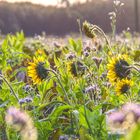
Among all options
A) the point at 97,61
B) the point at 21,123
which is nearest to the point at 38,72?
the point at 97,61

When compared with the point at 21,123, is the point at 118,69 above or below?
below

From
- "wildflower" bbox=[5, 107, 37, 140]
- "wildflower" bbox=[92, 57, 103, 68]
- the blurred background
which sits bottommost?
the blurred background

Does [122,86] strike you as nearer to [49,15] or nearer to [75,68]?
[75,68]

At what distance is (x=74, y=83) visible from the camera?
191 centimetres

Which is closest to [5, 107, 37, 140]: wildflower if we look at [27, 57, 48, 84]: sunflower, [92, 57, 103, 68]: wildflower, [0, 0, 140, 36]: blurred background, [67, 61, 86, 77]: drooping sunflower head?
[27, 57, 48, 84]: sunflower

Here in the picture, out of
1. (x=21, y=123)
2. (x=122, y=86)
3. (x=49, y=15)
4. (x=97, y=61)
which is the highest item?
(x=21, y=123)

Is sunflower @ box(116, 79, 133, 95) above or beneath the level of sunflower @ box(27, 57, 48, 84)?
beneath

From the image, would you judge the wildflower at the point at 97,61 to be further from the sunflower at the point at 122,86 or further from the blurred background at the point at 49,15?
the blurred background at the point at 49,15

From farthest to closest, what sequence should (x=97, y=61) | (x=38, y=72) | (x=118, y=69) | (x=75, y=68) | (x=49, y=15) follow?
(x=49, y=15) < (x=97, y=61) < (x=75, y=68) < (x=38, y=72) < (x=118, y=69)

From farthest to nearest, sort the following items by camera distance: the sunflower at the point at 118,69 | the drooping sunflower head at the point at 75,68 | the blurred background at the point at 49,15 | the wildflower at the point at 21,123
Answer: the blurred background at the point at 49,15
the drooping sunflower head at the point at 75,68
the sunflower at the point at 118,69
the wildflower at the point at 21,123

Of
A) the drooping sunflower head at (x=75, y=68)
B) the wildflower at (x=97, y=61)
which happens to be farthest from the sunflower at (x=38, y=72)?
the wildflower at (x=97, y=61)

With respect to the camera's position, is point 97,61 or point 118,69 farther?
point 97,61

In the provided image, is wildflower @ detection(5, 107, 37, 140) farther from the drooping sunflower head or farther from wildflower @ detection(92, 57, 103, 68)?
wildflower @ detection(92, 57, 103, 68)

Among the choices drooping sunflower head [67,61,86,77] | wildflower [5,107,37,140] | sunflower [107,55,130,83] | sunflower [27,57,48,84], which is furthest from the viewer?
drooping sunflower head [67,61,86,77]
